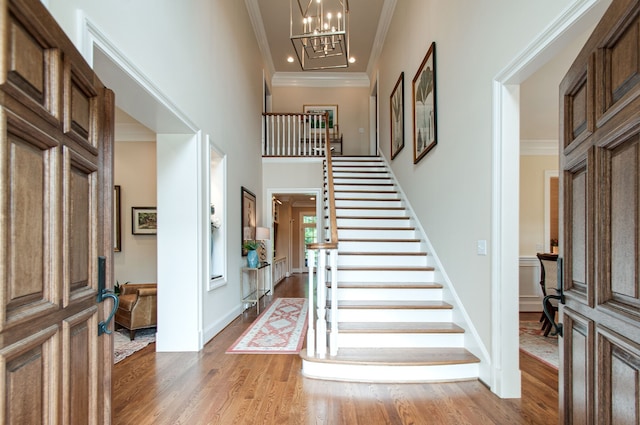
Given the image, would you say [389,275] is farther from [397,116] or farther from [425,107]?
[397,116]

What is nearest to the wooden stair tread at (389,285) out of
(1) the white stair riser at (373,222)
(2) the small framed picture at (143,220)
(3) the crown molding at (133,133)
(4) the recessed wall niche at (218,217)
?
(1) the white stair riser at (373,222)

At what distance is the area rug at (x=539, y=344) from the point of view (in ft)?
10.8

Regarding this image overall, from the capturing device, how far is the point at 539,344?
3752 mm

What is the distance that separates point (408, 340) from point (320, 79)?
25.0 feet

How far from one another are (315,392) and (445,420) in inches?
35.7

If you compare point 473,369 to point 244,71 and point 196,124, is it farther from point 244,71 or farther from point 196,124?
point 244,71

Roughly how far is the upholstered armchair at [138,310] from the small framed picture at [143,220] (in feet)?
5.98

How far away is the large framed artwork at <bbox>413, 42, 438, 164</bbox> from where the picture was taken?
3.96 metres

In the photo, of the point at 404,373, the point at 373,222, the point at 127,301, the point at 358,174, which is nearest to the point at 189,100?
the point at 127,301

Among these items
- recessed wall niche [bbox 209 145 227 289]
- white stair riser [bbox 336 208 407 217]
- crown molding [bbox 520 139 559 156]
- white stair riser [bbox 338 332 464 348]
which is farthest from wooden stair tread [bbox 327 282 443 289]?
crown molding [bbox 520 139 559 156]

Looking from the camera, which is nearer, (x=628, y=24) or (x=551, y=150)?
(x=628, y=24)

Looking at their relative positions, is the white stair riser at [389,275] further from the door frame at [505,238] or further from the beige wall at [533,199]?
the beige wall at [533,199]

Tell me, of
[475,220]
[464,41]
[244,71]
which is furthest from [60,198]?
[244,71]

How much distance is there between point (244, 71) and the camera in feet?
19.1
